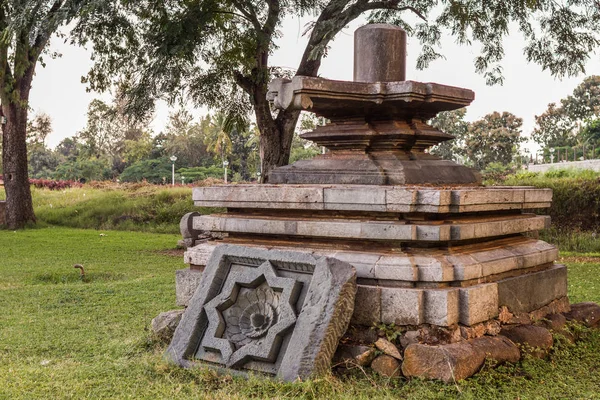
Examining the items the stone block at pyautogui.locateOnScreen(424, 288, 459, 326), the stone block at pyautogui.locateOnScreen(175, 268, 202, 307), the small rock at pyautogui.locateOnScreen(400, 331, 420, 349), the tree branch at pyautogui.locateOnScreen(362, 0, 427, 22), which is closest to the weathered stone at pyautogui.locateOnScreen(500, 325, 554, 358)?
the stone block at pyautogui.locateOnScreen(424, 288, 459, 326)

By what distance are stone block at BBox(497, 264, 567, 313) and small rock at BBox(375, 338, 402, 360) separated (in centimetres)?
90

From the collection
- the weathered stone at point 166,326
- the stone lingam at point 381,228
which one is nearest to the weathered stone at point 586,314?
the stone lingam at point 381,228

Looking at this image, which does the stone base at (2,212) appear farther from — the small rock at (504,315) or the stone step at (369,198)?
the small rock at (504,315)

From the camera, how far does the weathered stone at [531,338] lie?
442 cm

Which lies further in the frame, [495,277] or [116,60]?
[116,60]

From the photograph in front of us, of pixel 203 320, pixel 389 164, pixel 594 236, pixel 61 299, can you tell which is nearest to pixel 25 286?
pixel 61 299

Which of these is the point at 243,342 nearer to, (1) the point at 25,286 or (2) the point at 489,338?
(2) the point at 489,338

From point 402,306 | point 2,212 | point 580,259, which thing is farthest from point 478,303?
point 2,212

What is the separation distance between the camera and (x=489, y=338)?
4223 mm

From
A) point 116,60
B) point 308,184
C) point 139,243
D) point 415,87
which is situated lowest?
point 139,243

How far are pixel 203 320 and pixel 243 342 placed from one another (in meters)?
0.32

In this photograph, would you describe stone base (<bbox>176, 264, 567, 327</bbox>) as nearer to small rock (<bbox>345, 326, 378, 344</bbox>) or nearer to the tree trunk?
small rock (<bbox>345, 326, 378, 344</bbox>)

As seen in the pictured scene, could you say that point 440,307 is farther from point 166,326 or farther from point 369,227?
point 166,326

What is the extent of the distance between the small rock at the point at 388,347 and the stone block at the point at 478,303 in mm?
460
